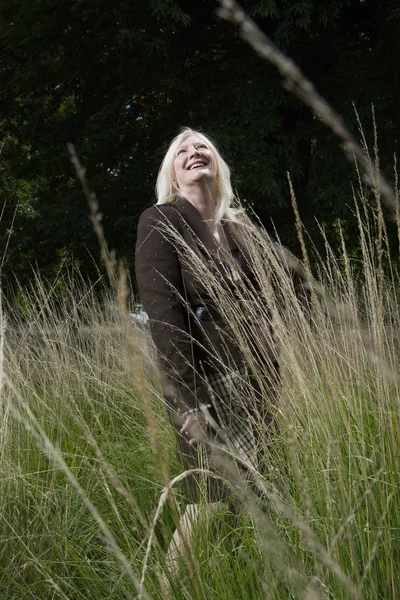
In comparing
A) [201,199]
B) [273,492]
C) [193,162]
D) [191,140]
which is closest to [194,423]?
[273,492]

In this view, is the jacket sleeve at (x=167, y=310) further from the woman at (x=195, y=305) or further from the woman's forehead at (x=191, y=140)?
the woman's forehead at (x=191, y=140)

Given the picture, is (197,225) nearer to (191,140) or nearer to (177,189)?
(177,189)

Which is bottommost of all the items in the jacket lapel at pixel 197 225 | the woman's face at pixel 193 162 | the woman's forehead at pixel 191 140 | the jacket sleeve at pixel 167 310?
the jacket sleeve at pixel 167 310

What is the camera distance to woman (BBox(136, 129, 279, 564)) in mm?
2227

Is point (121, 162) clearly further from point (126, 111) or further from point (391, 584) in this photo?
point (391, 584)

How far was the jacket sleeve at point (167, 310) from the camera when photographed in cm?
225

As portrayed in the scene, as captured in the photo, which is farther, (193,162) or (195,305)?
(193,162)

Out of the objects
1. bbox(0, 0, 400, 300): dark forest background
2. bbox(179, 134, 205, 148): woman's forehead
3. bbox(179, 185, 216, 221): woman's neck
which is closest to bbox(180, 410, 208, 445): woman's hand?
bbox(179, 185, 216, 221): woman's neck

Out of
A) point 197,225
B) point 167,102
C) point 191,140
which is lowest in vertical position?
point 197,225

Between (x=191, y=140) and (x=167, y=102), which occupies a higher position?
(x=167, y=102)

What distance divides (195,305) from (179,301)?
0.09 meters

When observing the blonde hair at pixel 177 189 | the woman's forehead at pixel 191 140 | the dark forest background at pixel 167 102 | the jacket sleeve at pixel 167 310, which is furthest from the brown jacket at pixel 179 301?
the dark forest background at pixel 167 102

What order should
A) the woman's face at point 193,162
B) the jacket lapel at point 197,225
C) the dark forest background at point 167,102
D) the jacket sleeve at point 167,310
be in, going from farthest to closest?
the dark forest background at point 167,102
the woman's face at point 193,162
the jacket lapel at point 197,225
the jacket sleeve at point 167,310

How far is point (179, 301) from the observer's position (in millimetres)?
2342
